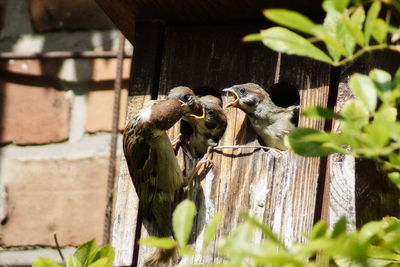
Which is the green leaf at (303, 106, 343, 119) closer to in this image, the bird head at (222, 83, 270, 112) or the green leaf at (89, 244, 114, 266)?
the green leaf at (89, 244, 114, 266)

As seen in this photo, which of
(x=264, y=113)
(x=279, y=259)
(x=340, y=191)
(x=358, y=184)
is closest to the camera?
(x=279, y=259)

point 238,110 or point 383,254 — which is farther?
point 238,110

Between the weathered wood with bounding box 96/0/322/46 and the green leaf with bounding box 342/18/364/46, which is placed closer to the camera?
the green leaf with bounding box 342/18/364/46

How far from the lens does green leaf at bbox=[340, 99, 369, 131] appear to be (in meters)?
0.87

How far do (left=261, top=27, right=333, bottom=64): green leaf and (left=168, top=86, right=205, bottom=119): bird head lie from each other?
114cm

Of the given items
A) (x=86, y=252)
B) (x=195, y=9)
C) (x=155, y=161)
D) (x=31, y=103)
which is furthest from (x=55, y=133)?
(x=86, y=252)

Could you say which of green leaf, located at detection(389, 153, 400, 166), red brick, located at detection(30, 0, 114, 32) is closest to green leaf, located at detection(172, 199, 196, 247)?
green leaf, located at detection(389, 153, 400, 166)

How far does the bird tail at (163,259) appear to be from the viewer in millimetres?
1926

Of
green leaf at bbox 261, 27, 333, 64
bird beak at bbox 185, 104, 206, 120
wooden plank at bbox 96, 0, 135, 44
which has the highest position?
wooden plank at bbox 96, 0, 135, 44

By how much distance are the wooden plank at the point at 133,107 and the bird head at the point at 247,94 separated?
21cm

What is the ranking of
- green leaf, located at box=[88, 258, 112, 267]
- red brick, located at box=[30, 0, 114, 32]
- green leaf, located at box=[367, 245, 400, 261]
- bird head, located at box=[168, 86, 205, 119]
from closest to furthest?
1. green leaf, located at box=[367, 245, 400, 261]
2. green leaf, located at box=[88, 258, 112, 267]
3. bird head, located at box=[168, 86, 205, 119]
4. red brick, located at box=[30, 0, 114, 32]

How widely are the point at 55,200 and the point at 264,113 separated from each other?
0.83 meters

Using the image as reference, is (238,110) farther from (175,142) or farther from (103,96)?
(103,96)

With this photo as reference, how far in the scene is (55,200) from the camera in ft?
8.61
